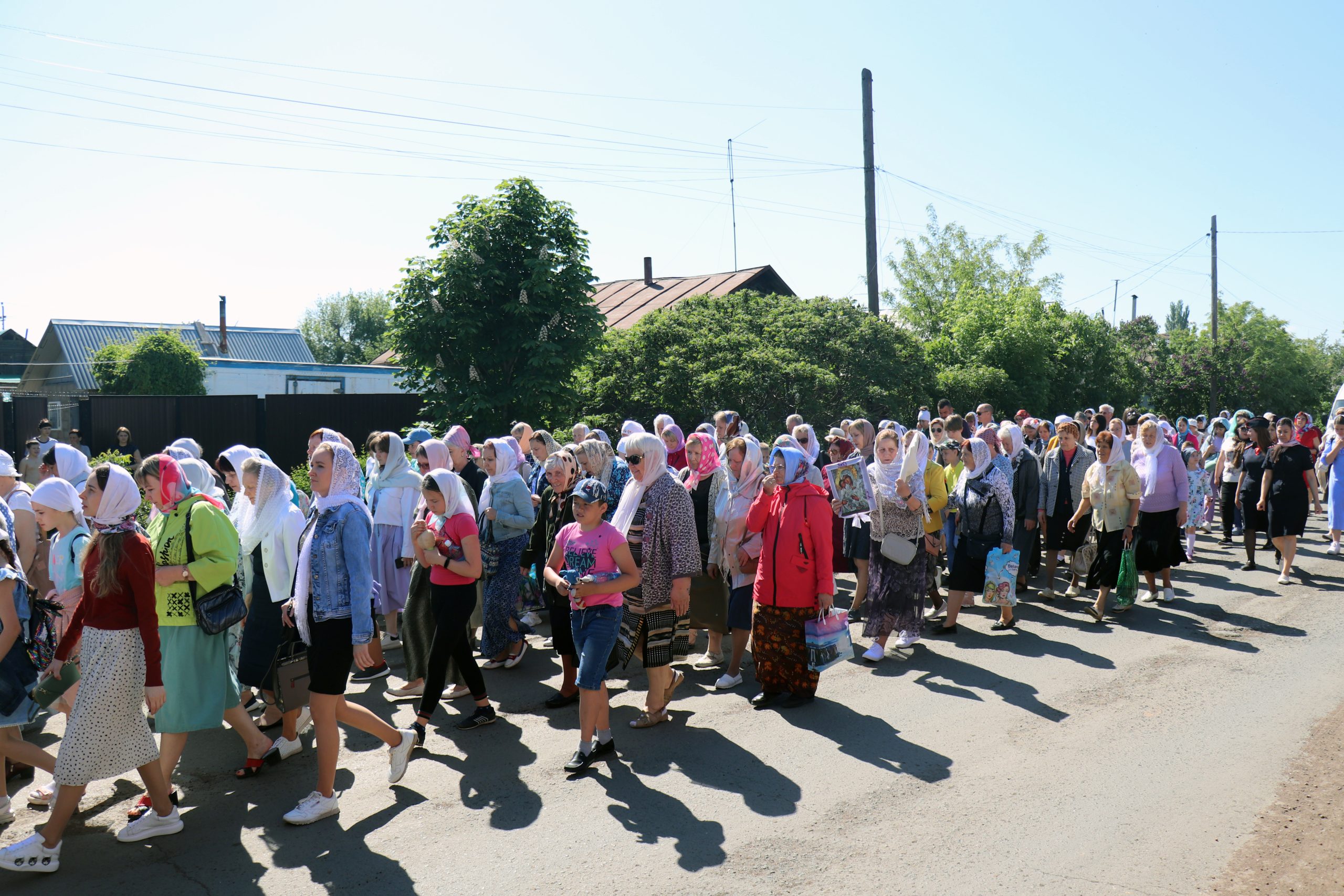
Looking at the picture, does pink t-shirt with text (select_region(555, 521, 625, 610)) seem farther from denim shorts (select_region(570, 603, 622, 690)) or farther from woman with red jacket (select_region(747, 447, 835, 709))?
woman with red jacket (select_region(747, 447, 835, 709))

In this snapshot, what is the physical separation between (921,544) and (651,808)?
3.79 metres

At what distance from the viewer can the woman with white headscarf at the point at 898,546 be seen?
7672 mm

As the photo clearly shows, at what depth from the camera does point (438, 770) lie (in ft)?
18.1

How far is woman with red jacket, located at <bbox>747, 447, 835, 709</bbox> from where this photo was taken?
6.31 m

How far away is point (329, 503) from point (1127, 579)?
7507 mm

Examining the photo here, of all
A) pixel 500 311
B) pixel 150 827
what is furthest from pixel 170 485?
pixel 500 311

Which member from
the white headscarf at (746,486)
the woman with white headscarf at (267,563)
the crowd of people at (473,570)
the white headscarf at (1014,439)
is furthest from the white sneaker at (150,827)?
the white headscarf at (1014,439)

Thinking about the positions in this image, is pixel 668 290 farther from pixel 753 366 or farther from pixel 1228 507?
pixel 1228 507

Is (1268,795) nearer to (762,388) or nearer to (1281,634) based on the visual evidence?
(1281,634)

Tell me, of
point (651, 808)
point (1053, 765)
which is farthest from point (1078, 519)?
point (651, 808)

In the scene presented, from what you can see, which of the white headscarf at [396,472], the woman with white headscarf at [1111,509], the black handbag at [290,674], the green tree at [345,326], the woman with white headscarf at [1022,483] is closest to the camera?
the black handbag at [290,674]

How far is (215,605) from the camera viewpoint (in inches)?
190

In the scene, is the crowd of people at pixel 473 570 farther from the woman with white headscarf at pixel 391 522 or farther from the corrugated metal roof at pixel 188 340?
the corrugated metal roof at pixel 188 340

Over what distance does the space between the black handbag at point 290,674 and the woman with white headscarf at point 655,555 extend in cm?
198
